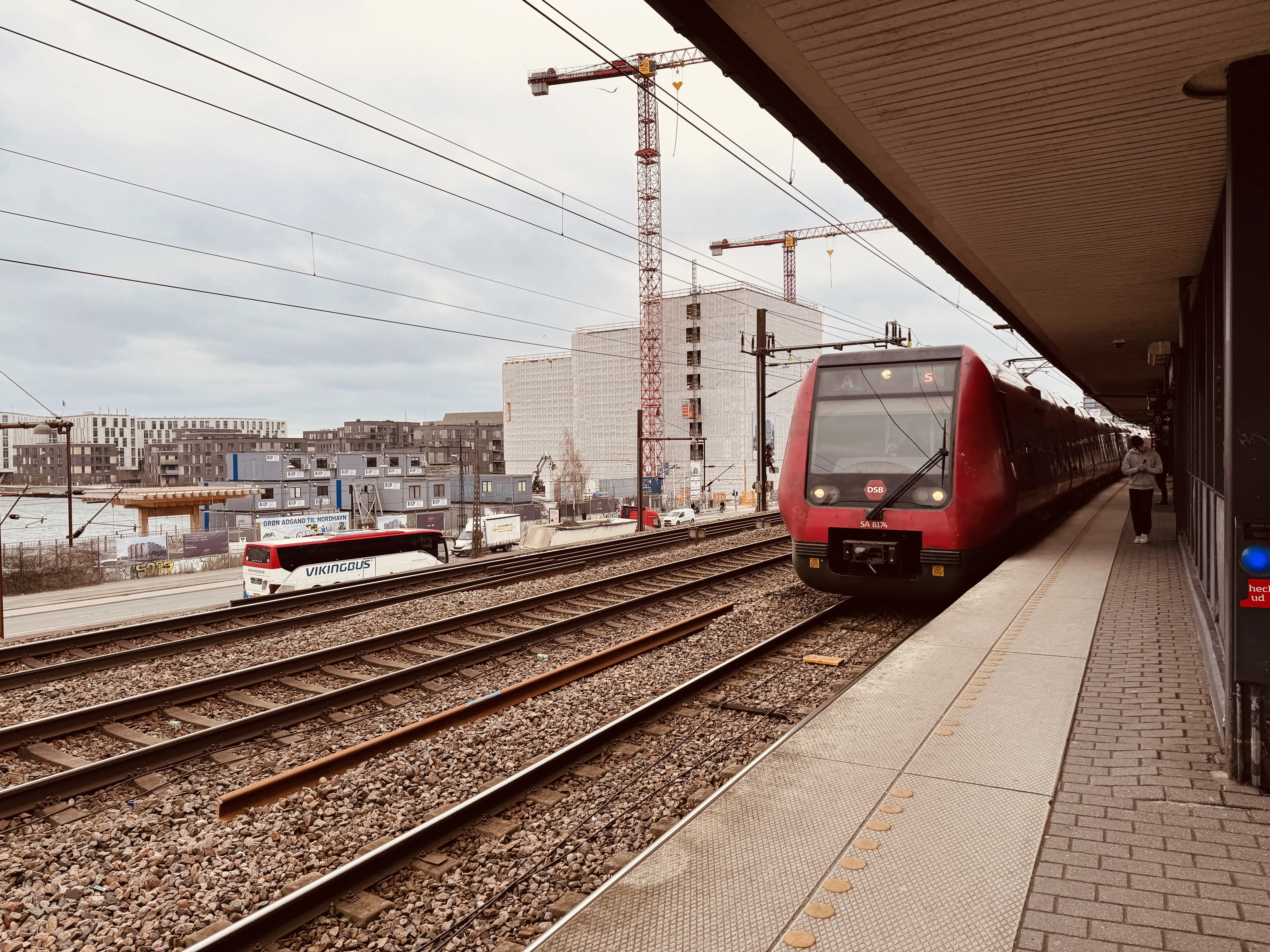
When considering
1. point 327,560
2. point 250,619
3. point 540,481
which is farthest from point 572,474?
point 250,619

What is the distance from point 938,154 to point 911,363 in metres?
3.94

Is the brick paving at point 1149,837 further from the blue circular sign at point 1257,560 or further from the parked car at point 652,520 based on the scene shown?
the parked car at point 652,520

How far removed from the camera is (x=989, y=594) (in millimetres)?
7871

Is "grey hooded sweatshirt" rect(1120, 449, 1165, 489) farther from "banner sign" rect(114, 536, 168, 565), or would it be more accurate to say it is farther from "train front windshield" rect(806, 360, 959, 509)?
"banner sign" rect(114, 536, 168, 565)

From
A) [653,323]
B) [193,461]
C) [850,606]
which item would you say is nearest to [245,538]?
[653,323]

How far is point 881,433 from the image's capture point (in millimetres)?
8594

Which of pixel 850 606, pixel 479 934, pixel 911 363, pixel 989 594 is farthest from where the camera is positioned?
pixel 850 606

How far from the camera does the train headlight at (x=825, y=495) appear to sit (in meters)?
8.62

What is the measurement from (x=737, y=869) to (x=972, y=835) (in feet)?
3.20

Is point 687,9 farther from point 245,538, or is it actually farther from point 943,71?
point 245,538

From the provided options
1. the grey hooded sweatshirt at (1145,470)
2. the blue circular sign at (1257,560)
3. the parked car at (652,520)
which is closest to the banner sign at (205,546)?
the parked car at (652,520)

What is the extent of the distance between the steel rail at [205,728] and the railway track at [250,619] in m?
1.91

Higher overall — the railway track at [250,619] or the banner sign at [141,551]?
the railway track at [250,619]

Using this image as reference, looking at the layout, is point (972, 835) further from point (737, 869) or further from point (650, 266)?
point (650, 266)
